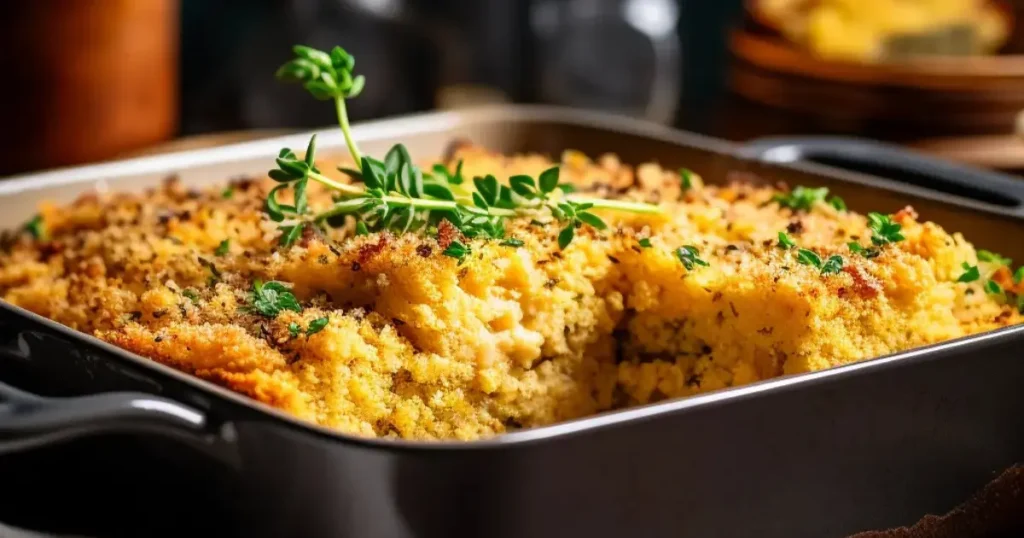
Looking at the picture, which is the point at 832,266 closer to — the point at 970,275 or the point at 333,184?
the point at 970,275

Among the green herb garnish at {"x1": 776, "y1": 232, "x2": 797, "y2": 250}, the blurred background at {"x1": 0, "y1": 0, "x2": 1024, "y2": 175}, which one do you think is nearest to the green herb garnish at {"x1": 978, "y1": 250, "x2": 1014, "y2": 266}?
the green herb garnish at {"x1": 776, "y1": 232, "x2": 797, "y2": 250}

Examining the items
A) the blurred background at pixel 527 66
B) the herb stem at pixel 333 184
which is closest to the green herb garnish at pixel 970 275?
the herb stem at pixel 333 184

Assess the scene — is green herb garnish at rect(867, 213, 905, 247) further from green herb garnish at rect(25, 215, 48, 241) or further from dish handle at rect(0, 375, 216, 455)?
green herb garnish at rect(25, 215, 48, 241)

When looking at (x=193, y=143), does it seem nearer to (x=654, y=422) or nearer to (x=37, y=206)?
(x=37, y=206)

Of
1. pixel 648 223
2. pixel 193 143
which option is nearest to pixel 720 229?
pixel 648 223

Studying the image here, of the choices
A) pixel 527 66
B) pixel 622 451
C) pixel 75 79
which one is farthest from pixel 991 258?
pixel 527 66

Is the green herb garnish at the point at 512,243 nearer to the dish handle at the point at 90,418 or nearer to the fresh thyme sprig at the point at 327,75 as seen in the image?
the fresh thyme sprig at the point at 327,75

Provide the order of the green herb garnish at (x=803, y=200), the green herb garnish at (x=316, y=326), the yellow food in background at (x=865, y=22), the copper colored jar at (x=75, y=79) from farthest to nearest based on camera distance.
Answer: the yellow food in background at (x=865, y=22)
the copper colored jar at (x=75, y=79)
the green herb garnish at (x=803, y=200)
the green herb garnish at (x=316, y=326)

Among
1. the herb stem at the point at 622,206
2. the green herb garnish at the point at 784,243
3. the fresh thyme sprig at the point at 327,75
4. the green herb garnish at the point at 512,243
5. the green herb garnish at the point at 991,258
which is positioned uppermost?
the fresh thyme sprig at the point at 327,75
